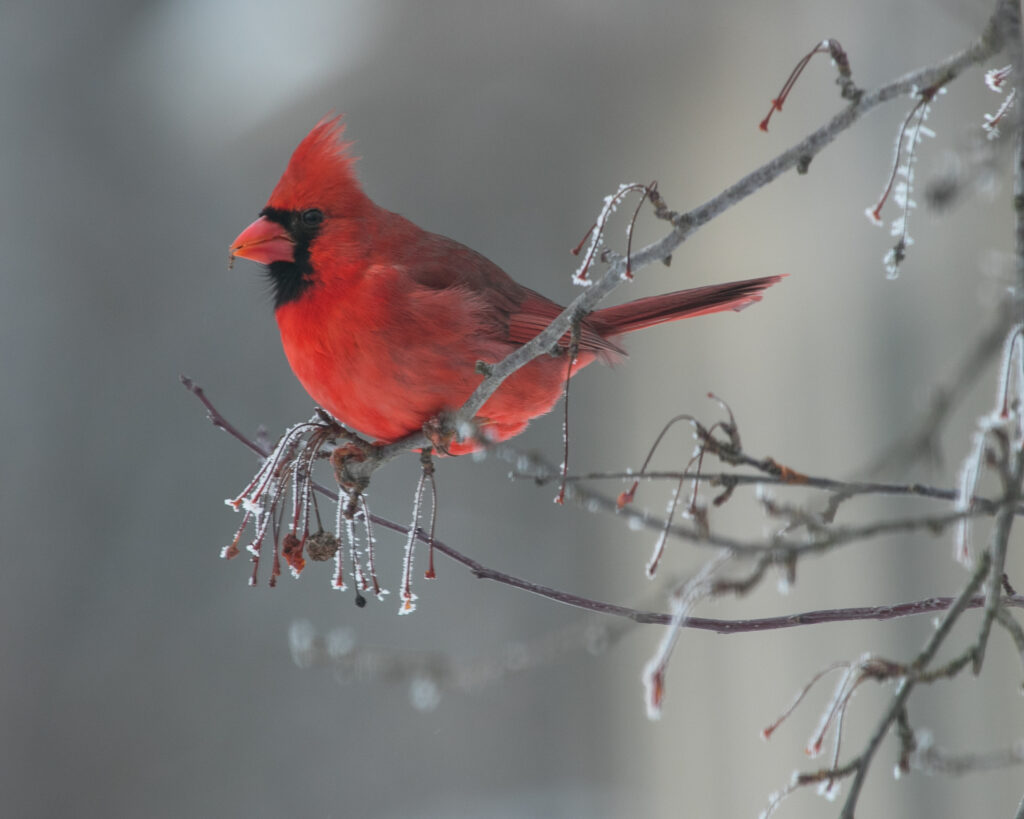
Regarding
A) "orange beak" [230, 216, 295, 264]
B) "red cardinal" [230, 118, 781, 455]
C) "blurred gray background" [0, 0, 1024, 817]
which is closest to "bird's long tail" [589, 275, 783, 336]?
"red cardinal" [230, 118, 781, 455]

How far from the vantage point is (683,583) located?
61 centimetres

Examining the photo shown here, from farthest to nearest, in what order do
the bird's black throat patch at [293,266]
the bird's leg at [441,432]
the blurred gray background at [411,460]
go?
the blurred gray background at [411,460] < the bird's black throat patch at [293,266] < the bird's leg at [441,432]

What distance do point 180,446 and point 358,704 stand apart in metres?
0.94

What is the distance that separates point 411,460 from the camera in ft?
11.0

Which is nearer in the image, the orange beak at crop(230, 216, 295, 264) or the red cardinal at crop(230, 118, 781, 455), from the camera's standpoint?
the red cardinal at crop(230, 118, 781, 455)

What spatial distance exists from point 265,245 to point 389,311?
0.73 feet

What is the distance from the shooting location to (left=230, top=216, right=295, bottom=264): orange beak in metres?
1.49

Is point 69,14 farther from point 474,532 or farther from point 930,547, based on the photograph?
point 930,547

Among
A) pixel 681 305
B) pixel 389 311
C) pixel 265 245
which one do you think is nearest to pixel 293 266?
pixel 265 245

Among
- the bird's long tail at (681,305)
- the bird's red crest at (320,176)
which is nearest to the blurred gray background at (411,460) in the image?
the bird's long tail at (681,305)

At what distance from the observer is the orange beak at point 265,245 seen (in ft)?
4.88

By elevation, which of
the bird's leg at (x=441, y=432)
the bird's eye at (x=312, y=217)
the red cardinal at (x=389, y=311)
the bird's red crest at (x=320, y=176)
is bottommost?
the bird's leg at (x=441, y=432)

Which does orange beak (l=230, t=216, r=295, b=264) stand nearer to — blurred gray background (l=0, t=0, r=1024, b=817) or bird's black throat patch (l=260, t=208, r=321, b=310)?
bird's black throat patch (l=260, t=208, r=321, b=310)

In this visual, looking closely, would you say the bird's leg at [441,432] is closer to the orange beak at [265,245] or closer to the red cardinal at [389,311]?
the red cardinal at [389,311]
